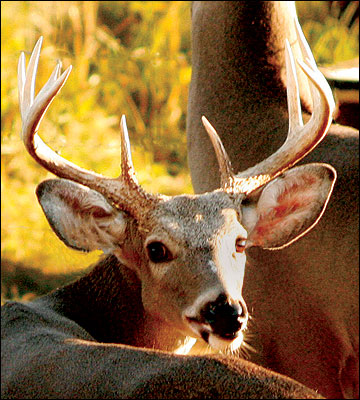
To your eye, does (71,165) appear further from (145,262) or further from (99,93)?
(99,93)

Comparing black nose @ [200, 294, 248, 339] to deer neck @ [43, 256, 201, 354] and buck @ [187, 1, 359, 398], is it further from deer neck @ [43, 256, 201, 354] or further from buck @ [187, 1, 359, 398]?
buck @ [187, 1, 359, 398]

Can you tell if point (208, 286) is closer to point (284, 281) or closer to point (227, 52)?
point (284, 281)

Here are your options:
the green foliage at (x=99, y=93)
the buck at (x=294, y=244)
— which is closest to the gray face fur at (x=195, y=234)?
the buck at (x=294, y=244)

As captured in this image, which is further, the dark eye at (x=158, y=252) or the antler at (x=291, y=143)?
the antler at (x=291, y=143)

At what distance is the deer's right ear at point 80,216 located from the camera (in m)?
2.70

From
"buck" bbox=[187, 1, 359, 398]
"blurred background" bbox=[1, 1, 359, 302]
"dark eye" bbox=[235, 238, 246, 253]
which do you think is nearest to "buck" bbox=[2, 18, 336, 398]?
"dark eye" bbox=[235, 238, 246, 253]

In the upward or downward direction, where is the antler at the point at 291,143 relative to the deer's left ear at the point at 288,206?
upward

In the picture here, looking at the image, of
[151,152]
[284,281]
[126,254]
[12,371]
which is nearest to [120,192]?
[126,254]

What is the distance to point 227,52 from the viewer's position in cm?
414

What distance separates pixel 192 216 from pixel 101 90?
380cm

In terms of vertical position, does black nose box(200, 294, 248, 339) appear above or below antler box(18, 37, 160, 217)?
below

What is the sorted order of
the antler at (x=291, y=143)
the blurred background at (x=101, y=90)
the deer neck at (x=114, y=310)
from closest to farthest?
the antler at (x=291, y=143) → the deer neck at (x=114, y=310) → the blurred background at (x=101, y=90)

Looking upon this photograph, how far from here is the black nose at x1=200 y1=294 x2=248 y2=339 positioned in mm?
2445

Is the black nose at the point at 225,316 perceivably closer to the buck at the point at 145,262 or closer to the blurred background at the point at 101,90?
the buck at the point at 145,262
